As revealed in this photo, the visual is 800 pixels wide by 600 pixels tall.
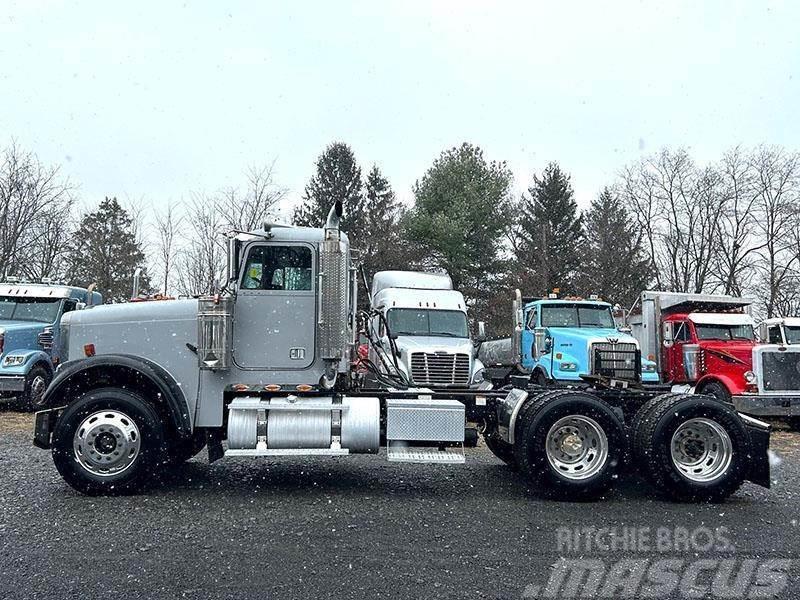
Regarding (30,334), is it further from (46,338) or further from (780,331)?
(780,331)

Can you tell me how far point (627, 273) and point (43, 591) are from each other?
37071 mm

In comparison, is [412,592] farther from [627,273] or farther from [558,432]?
[627,273]

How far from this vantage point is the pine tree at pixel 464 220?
3334cm

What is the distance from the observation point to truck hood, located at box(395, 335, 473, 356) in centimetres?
1216

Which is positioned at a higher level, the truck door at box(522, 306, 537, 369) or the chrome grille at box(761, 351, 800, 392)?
the truck door at box(522, 306, 537, 369)

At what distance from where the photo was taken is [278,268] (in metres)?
7.41

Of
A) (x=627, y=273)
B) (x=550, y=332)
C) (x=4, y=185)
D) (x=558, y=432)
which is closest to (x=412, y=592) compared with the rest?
(x=558, y=432)

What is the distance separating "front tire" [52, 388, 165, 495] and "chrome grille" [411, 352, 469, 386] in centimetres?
582

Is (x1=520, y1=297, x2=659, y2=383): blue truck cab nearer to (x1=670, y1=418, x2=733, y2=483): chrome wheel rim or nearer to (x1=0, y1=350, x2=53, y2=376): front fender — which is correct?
(x1=670, y1=418, x2=733, y2=483): chrome wheel rim

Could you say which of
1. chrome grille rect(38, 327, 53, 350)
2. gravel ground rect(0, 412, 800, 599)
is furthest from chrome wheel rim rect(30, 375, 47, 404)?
gravel ground rect(0, 412, 800, 599)

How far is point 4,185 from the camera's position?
26.7 m

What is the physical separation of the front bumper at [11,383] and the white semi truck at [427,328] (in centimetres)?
724

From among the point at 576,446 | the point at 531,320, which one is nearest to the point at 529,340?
the point at 531,320

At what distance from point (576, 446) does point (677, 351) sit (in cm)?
940
